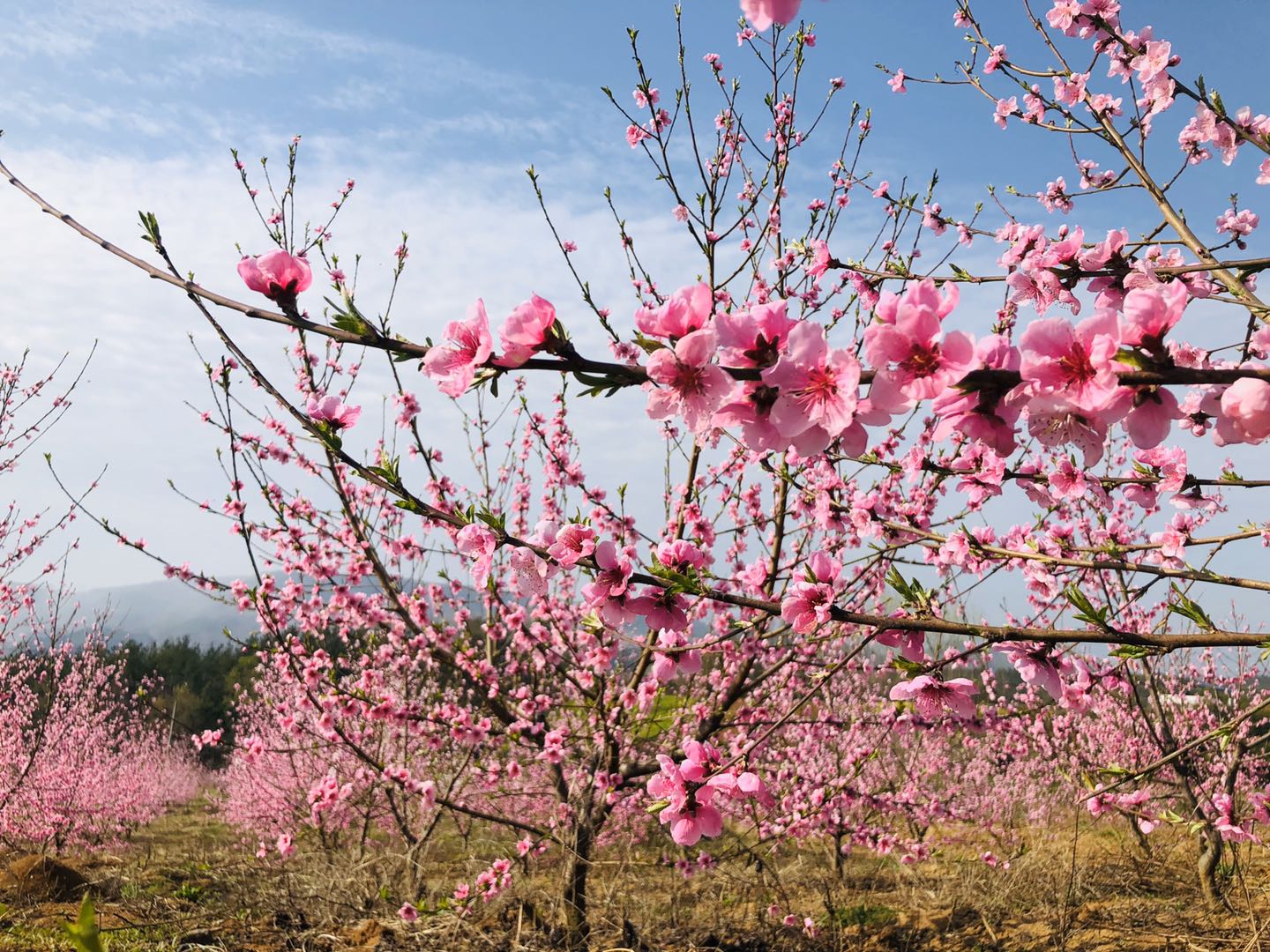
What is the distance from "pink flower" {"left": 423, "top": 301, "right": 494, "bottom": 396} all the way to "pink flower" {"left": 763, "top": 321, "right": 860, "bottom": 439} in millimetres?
513

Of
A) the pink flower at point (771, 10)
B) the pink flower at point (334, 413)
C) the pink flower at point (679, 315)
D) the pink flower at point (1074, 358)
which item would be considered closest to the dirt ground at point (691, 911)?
the pink flower at point (334, 413)

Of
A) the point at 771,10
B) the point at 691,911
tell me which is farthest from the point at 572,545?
the point at 691,911

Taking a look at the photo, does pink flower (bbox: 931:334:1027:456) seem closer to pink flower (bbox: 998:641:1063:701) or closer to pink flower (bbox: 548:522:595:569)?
pink flower (bbox: 548:522:595:569)

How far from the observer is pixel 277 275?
1536 mm

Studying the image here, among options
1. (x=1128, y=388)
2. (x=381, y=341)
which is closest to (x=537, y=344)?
(x=381, y=341)

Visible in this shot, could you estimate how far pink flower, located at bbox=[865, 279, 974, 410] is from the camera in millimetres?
1168

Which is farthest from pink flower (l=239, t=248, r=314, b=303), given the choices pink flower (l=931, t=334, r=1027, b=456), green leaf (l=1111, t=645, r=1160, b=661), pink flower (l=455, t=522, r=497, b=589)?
green leaf (l=1111, t=645, r=1160, b=661)

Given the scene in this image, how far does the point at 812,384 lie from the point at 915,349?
172 millimetres

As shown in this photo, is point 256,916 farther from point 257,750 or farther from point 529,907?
point 529,907

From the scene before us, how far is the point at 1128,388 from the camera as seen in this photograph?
3.69 ft

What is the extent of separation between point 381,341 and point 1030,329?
1092 millimetres

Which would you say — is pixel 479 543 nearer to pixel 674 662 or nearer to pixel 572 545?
pixel 572 545

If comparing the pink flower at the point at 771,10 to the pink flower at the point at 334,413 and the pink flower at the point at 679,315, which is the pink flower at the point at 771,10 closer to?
the pink flower at the point at 679,315

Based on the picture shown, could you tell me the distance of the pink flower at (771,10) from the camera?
42.4 inches
